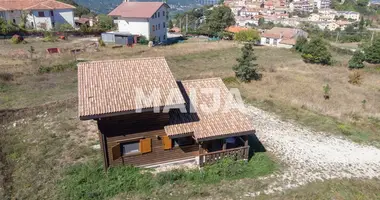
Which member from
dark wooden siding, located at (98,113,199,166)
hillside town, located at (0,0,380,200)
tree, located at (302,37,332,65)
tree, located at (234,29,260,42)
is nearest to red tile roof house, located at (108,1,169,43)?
tree, located at (234,29,260,42)

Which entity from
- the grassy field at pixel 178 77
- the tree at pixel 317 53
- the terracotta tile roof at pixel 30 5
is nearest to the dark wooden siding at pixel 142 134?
the grassy field at pixel 178 77

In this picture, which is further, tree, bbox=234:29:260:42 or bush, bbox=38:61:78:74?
tree, bbox=234:29:260:42

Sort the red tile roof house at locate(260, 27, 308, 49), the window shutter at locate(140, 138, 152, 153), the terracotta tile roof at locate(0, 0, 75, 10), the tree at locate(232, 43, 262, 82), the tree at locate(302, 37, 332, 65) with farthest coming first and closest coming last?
1. the red tile roof house at locate(260, 27, 308, 49)
2. the terracotta tile roof at locate(0, 0, 75, 10)
3. the tree at locate(302, 37, 332, 65)
4. the tree at locate(232, 43, 262, 82)
5. the window shutter at locate(140, 138, 152, 153)

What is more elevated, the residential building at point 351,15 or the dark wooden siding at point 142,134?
the residential building at point 351,15

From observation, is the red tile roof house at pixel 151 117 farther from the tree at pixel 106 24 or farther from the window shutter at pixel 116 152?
the tree at pixel 106 24

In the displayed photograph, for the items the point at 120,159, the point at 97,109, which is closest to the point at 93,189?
the point at 120,159

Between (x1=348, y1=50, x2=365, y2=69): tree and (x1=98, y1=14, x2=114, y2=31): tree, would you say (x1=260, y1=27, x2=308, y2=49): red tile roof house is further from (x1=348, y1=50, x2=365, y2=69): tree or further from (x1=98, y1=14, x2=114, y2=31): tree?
(x1=98, y1=14, x2=114, y2=31): tree

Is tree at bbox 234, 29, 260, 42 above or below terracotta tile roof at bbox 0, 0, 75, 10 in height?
below
